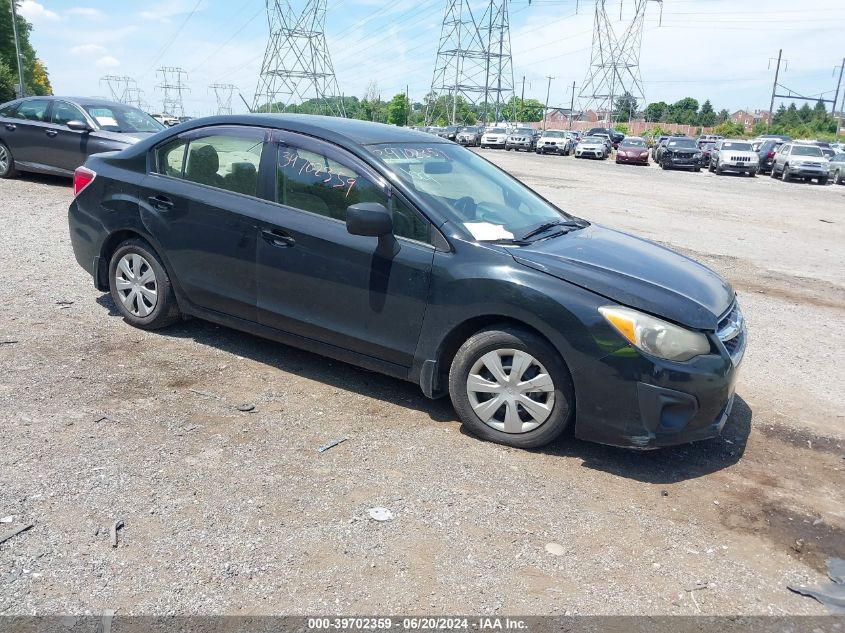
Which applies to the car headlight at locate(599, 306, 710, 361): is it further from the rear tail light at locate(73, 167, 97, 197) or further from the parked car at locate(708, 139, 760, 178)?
the parked car at locate(708, 139, 760, 178)

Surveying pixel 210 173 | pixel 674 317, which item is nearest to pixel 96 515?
pixel 210 173

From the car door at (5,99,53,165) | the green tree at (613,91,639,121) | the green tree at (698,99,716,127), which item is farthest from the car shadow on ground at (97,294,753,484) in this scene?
the green tree at (698,99,716,127)

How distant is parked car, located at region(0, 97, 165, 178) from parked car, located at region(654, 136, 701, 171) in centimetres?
2698

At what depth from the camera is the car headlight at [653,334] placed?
12.1 feet

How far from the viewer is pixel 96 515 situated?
3215 mm

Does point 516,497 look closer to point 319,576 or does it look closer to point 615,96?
point 319,576

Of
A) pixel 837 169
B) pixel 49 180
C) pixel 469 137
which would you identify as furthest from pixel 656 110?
pixel 49 180

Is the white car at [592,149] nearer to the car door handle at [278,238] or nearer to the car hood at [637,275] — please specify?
the car hood at [637,275]

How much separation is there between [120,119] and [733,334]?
11.8 m

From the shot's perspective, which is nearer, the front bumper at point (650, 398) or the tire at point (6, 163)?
the front bumper at point (650, 398)

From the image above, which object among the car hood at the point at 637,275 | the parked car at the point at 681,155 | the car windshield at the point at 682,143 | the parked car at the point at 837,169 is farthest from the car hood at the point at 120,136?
the parked car at the point at 837,169

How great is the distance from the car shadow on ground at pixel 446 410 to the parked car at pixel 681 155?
31603mm

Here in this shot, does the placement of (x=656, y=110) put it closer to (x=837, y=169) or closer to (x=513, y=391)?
(x=837, y=169)

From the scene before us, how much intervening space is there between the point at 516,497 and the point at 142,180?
365cm
